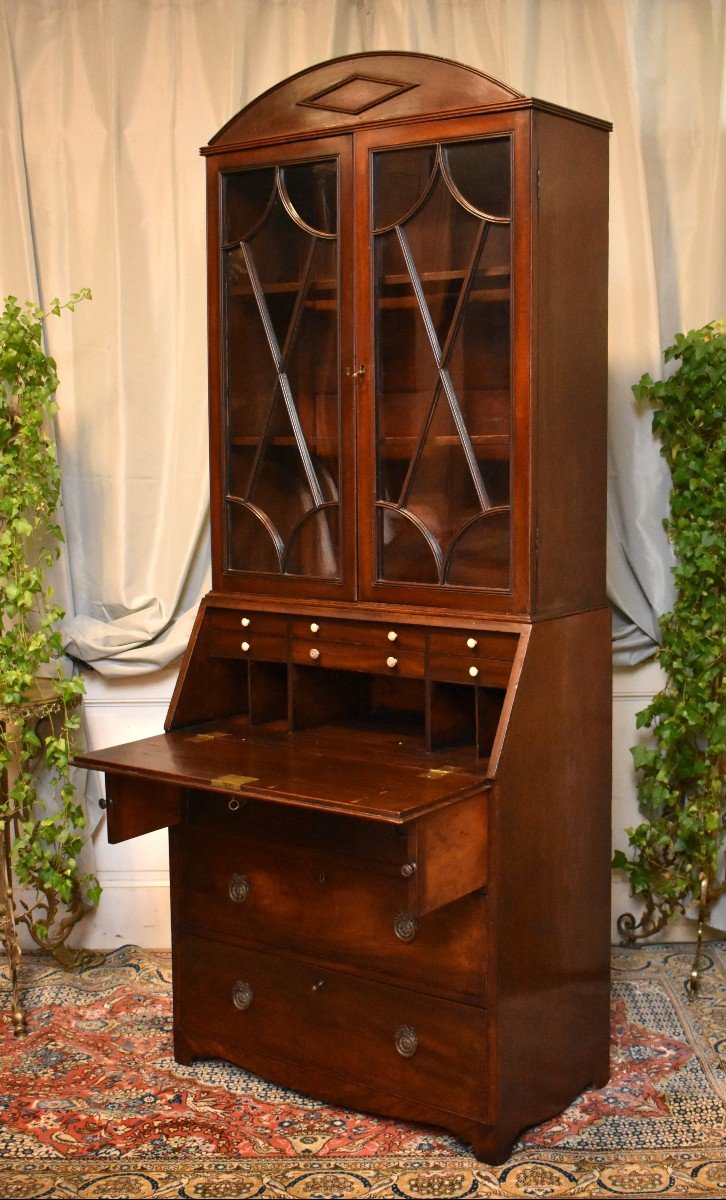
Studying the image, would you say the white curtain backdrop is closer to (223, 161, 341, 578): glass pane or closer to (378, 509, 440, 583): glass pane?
(223, 161, 341, 578): glass pane

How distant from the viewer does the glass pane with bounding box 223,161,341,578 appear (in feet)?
9.32

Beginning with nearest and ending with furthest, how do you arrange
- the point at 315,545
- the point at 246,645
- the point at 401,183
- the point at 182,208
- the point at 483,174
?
the point at 483,174, the point at 401,183, the point at 315,545, the point at 246,645, the point at 182,208

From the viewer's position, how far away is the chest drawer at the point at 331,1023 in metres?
2.63

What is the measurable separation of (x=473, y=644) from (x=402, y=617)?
A: 18cm

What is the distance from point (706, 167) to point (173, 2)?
4.95 feet

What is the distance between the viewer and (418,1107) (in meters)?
2.70

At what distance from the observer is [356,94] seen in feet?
9.03

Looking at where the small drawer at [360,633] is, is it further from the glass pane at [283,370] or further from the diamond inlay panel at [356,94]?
the diamond inlay panel at [356,94]

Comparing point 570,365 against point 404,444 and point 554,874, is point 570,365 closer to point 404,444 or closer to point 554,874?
point 404,444

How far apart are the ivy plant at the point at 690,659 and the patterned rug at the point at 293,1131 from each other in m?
0.37

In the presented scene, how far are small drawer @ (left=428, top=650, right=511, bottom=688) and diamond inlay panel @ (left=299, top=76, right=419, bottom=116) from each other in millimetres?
1147

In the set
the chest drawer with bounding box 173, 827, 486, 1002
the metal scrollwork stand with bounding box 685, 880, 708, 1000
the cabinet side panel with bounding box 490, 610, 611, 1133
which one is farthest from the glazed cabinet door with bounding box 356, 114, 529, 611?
the metal scrollwork stand with bounding box 685, 880, 708, 1000

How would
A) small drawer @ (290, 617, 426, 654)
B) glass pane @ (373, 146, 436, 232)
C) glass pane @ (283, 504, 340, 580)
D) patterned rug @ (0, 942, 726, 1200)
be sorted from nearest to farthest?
1. patterned rug @ (0, 942, 726, 1200)
2. glass pane @ (373, 146, 436, 232)
3. small drawer @ (290, 617, 426, 654)
4. glass pane @ (283, 504, 340, 580)

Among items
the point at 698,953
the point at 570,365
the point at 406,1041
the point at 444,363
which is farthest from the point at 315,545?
the point at 698,953
